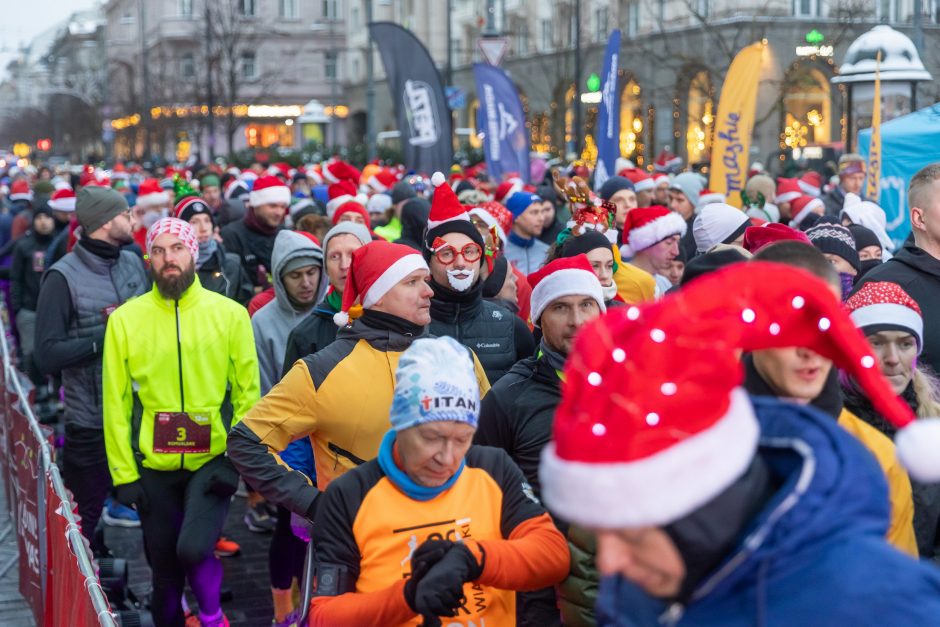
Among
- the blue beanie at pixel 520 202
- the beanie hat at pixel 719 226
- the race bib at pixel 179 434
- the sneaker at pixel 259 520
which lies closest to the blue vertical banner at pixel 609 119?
the blue beanie at pixel 520 202

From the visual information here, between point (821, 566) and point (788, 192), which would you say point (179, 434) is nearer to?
point (821, 566)

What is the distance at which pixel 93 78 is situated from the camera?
83.9m

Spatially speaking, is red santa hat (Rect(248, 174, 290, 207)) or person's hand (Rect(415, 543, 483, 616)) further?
red santa hat (Rect(248, 174, 290, 207))

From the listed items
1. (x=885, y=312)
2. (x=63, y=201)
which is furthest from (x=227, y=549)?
(x=63, y=201)

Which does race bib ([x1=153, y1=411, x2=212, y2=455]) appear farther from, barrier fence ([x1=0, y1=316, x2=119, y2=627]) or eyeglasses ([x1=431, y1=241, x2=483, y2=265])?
eyeglasses ([x1=431, y1=241, x2=483, y2=265])

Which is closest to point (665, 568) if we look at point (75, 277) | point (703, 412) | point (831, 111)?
point (703, 412)

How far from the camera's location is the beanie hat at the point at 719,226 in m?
7.45

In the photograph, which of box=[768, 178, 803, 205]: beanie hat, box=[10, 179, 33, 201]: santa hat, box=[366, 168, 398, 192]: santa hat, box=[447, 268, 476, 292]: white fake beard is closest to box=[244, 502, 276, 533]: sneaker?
box=[447, 268, 476, 292]: white fake beard

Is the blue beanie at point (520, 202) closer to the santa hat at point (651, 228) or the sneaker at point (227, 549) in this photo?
the santa hat at point (651, 228)

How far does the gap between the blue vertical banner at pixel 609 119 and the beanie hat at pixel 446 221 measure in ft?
27.9

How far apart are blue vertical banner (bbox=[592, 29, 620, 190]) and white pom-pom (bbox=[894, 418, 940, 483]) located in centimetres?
1288

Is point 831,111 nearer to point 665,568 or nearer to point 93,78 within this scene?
point 665,568

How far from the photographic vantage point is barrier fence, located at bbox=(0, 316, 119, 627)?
490cm

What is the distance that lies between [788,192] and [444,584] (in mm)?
10551
